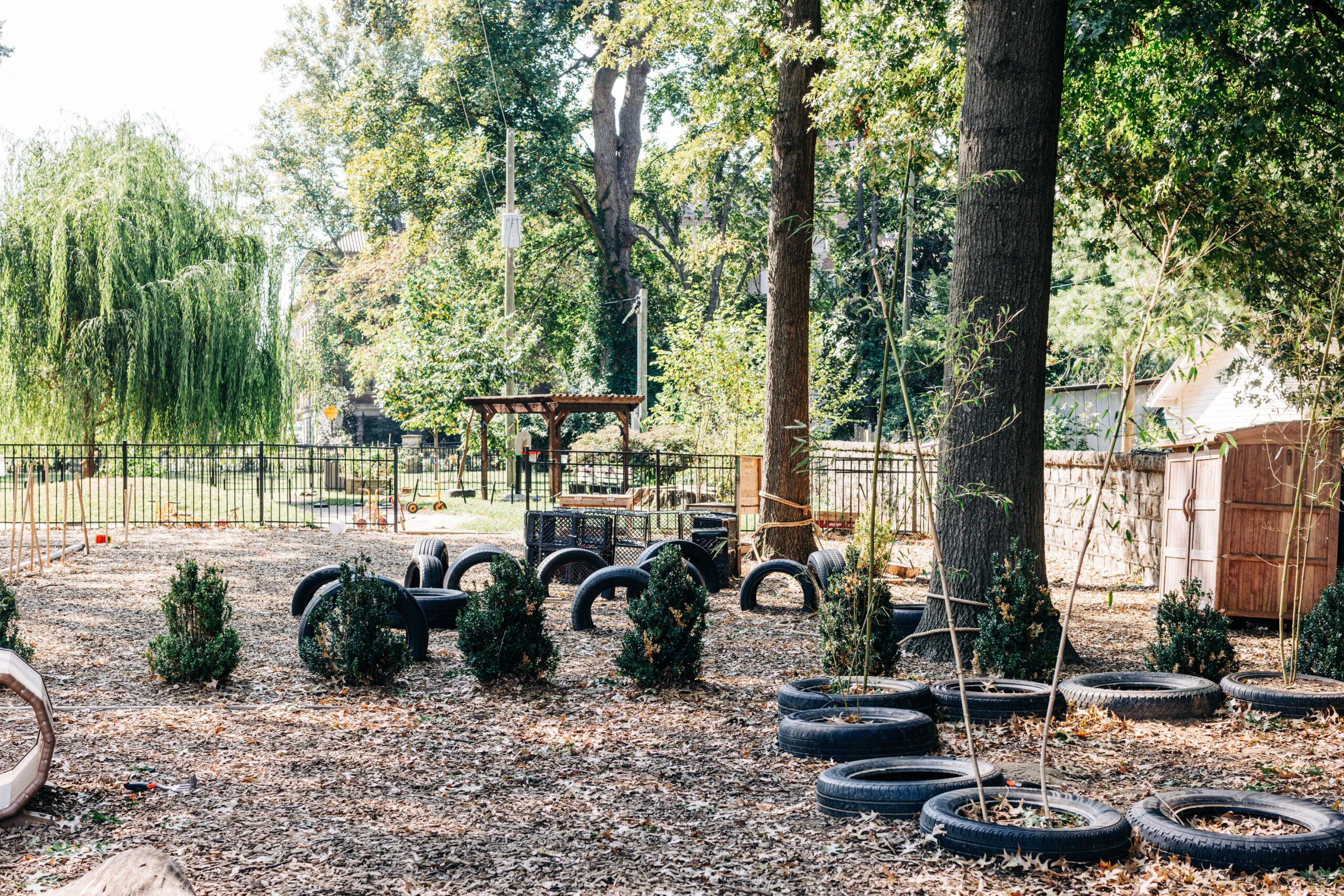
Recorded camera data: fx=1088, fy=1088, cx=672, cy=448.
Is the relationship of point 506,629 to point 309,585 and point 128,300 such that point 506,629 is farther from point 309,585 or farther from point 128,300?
point 128,300

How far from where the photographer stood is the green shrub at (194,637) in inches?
291

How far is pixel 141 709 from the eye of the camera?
Answer: 6727 millimetres

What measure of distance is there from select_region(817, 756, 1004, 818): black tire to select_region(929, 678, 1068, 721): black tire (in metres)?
1.01

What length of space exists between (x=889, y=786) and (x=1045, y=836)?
2.78ft

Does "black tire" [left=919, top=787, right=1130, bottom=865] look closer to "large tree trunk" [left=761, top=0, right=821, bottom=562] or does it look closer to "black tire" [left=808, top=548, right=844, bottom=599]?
"black tire" [left=808, top=548, right=844, bottom=599]

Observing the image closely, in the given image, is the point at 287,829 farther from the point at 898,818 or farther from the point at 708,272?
the point at 708,272

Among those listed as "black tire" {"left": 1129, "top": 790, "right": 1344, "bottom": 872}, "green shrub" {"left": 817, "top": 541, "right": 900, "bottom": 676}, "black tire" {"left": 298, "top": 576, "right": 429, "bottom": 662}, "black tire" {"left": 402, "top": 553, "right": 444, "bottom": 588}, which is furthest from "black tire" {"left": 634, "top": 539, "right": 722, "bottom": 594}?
"black tire" {"left": 1129, "top": 790, "right": 1344, "bottom": 872}

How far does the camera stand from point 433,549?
11492 millimetres

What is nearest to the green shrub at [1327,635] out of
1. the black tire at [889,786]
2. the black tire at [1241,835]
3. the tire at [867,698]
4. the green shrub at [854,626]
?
the green shrub at [854,626]

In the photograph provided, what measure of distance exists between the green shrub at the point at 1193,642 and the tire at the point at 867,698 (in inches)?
82.5

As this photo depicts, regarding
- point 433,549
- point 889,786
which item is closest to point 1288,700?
point 889,786

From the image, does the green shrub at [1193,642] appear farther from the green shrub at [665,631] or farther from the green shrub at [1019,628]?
the green shrub at [665,631]

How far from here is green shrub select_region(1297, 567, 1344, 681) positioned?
7559mm

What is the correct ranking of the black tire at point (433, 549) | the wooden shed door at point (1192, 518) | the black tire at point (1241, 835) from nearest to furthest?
the black tire at point (1241, 835)
the wooden shed door at point (1192, 518)
the black tire at point (433, 549)
